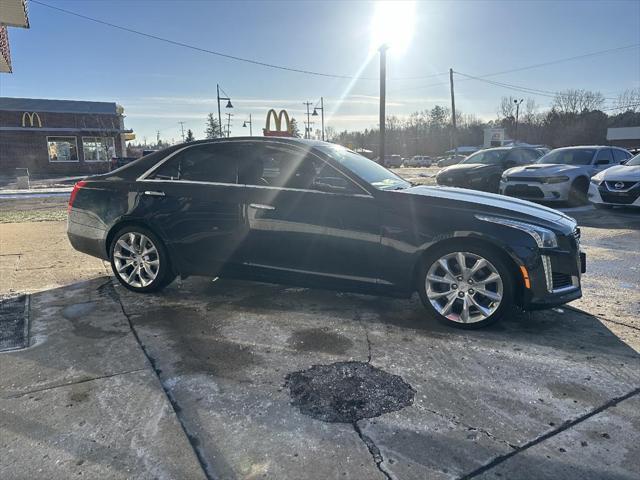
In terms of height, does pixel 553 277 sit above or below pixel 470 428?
above

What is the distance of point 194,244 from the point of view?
4633 mm

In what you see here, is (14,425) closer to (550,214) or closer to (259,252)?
(259,252)

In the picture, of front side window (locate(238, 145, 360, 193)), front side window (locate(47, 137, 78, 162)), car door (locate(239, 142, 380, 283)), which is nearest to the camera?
car door (locate(239, 142, 380, 283))

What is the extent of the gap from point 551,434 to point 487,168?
12370 millimetres

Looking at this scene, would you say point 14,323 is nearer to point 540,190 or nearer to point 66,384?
point 66,384

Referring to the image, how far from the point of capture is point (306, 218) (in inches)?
165

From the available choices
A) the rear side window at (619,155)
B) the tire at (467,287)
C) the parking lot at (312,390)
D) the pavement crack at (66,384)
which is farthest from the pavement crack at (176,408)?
the rear side window at (619,155)

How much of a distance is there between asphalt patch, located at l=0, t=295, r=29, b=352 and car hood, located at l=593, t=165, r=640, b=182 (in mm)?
10369

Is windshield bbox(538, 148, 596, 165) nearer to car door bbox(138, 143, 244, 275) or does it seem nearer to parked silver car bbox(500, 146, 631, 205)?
parked silver car bbox(500, 146, 631, 205)

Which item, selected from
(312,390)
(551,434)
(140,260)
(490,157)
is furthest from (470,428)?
(490,157)

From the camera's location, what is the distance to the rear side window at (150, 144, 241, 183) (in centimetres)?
465

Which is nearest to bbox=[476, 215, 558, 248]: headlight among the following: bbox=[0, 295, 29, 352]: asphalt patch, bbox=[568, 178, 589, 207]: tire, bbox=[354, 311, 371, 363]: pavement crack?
bbox=[354, 311, 371, 363]: pavement crack

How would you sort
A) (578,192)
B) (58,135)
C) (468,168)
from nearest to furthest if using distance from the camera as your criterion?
(578,192), (468,168), (58,135)

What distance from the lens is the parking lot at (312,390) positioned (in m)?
2.30
